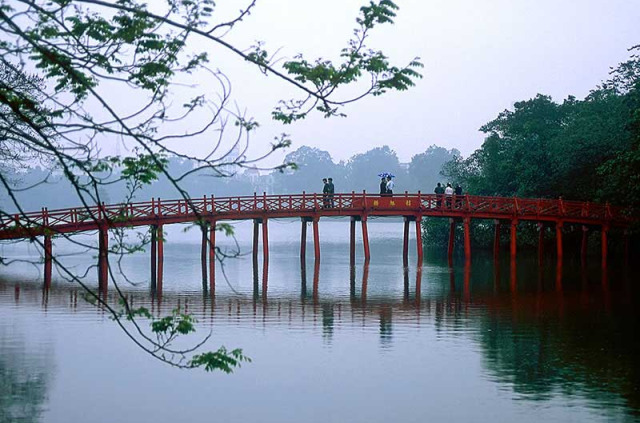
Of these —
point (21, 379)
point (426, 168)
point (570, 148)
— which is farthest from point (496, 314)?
Answer: point (426, 168)

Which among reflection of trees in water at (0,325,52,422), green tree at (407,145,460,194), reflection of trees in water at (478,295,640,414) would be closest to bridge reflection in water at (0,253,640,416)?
reflection of trees in water at (478,295,640,414)

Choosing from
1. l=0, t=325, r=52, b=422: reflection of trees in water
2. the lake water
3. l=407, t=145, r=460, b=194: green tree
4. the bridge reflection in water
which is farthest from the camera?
l=407, t=145, r=460, b=194: green tree

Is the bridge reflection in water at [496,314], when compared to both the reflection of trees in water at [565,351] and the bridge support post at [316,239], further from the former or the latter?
the bridge support post at [316,239]

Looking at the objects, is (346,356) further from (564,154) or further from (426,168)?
(426,168)

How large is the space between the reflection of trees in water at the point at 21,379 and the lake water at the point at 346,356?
0.04 meters

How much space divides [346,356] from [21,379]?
6.02m

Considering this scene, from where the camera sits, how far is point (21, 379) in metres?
17.1

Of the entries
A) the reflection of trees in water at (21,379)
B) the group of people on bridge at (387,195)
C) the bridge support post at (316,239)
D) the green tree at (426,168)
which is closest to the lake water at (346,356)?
the reflection of trees in water at (21,379)

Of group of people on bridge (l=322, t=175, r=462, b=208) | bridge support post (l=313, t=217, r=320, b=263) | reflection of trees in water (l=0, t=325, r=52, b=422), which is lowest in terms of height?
reflection of trees in water (l=0, t=325, r=52, b=422)

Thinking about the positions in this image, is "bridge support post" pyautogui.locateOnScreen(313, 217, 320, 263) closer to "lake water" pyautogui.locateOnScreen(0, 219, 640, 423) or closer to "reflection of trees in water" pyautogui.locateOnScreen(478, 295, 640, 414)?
"lake water" pyautogui.locateOnScreen(0, 219, 640, 423)

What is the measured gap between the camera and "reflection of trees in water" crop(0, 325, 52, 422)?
14938 mm

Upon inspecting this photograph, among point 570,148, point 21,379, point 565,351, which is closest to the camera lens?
point 21,379

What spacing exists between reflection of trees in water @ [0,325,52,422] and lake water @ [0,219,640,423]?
0.04 m

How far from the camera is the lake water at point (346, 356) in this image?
50.8ft
